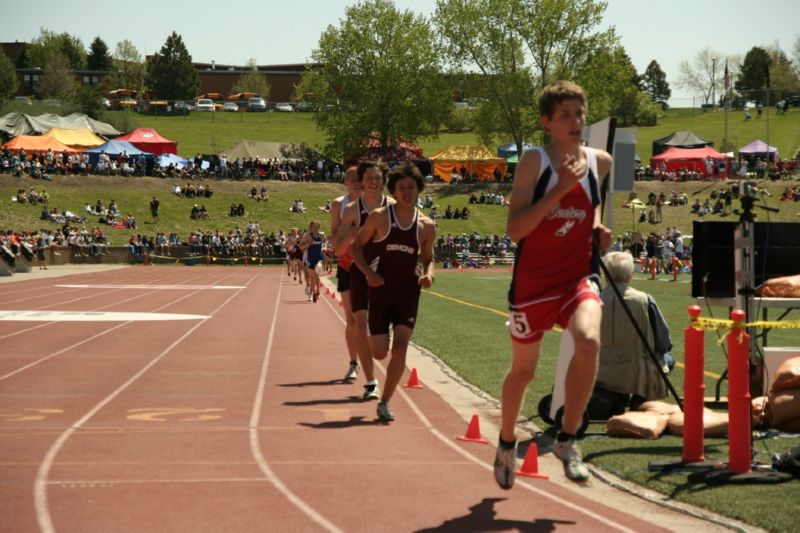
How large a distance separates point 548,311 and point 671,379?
619 centimetres

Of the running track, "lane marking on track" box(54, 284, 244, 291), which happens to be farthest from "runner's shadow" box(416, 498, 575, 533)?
"lane marking on track" box(54, 284, 244, 291)

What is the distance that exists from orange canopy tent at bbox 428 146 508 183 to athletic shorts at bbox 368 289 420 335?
71.9m

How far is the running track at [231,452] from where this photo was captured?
19.1 feet

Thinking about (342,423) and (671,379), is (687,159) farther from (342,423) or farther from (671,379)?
(342,423)

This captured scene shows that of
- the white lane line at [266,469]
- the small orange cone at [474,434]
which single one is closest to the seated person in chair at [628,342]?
the small orange cone at [474,434]

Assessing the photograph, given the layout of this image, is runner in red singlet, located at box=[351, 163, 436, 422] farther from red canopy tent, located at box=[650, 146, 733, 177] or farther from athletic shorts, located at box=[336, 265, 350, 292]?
red canopy tent, located at box=[650, 146, 733, 177]

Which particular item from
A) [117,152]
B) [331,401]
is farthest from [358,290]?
[117,152]

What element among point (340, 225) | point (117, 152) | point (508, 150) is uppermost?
point (508, 150)

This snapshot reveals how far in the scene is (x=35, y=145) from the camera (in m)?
70.2

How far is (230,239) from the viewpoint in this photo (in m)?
56.5

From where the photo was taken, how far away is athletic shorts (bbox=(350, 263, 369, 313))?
400 inches

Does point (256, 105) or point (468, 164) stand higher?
point (256, 105)

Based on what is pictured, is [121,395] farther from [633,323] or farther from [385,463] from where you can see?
[633,323]

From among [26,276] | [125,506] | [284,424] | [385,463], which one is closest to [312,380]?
[284,424]
